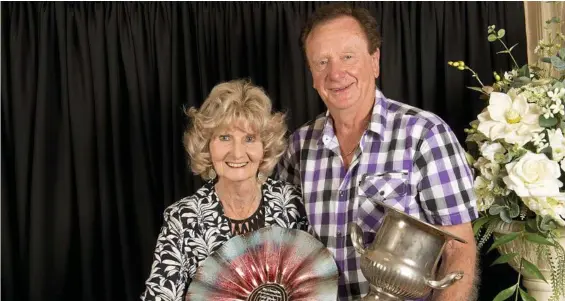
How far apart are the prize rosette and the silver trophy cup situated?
0.19m

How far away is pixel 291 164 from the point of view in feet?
5.69

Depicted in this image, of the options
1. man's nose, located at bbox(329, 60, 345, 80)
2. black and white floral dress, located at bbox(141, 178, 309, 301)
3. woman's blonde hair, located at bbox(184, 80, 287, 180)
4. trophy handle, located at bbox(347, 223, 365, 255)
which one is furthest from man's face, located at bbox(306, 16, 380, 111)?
trophy handle, located at bbox(347, 223, 365, 255)

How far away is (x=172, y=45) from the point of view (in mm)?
2010

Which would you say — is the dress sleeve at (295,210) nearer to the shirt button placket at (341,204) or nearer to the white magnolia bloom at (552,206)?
the shirt button placket at (341,204)

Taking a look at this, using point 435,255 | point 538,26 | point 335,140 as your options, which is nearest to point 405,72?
point 538,26

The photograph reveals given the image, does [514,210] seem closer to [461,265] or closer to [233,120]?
[461,265]

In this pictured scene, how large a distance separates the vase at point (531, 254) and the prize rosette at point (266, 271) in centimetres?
51

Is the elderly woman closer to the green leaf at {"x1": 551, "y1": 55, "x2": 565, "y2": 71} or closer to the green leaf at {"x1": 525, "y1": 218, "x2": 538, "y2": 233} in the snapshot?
the green leaf at {"x1": 525, "y1": 218, "x2": 538, "y2": 233}

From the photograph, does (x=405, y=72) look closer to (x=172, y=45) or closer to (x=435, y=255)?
(x=172, y=45)

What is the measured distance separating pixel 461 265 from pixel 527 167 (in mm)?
274

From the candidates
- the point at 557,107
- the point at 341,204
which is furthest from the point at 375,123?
the point at 557,107

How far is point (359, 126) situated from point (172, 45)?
73 centimetres

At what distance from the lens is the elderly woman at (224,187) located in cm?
146

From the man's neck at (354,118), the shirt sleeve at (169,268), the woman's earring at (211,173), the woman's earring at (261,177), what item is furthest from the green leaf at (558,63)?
the shirt sleeve at (169,268)
